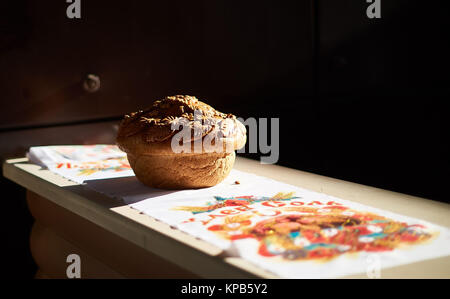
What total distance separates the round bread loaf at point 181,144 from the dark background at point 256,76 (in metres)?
1.05

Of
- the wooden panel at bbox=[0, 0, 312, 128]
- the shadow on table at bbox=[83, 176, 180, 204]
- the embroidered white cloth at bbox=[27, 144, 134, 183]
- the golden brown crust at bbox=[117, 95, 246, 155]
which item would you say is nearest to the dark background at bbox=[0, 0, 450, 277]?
the wooden panel at bbox=[0, 0, 312, 128]

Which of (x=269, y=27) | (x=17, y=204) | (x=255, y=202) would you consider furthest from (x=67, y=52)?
(x=255, y=202)

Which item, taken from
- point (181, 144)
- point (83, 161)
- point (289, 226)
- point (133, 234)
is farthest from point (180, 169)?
point (83, 161)

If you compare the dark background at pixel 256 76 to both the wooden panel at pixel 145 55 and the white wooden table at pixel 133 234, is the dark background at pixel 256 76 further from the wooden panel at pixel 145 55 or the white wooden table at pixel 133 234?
the white wooden table at pixel 133 234

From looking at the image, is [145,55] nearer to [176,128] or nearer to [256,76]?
[256,76]

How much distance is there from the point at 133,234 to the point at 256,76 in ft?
6.36

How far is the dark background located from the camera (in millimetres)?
2395

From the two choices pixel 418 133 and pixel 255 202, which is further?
pixel 418 133

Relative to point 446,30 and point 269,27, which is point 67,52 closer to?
point 269,27

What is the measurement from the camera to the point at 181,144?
4.62ft

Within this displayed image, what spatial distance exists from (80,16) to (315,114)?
1381 millimetres
